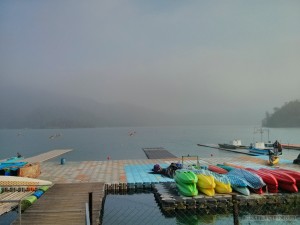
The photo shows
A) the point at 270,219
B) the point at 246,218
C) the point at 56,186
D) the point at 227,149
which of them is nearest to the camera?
the point at 270,219

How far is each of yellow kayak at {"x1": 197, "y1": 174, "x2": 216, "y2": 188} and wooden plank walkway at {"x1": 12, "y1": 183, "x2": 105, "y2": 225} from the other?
6936mm

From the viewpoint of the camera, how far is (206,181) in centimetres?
2084

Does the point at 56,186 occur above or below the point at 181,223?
above

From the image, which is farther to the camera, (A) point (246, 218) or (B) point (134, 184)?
(B) point (134, 184)

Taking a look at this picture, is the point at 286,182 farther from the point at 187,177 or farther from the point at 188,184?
the point at 187,177

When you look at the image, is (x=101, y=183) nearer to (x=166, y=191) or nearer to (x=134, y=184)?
(x=134, y=184)

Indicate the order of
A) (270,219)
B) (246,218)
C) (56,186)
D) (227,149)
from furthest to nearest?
(227,149) → (56,186) → (246,218) → (270,219)

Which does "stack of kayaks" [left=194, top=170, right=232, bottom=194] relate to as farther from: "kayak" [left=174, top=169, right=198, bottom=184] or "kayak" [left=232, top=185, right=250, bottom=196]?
"kayak" [left=174, top=169, right=198, bottom=184]

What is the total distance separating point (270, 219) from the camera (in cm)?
1702

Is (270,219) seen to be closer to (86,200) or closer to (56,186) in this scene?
(86,200)

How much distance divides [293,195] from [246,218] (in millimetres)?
5023

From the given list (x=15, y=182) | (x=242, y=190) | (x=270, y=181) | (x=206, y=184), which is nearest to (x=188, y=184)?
(x=206, y=184)

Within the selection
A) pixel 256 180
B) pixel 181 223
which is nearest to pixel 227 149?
pixel 256 180

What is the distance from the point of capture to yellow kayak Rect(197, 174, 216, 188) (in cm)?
2075
